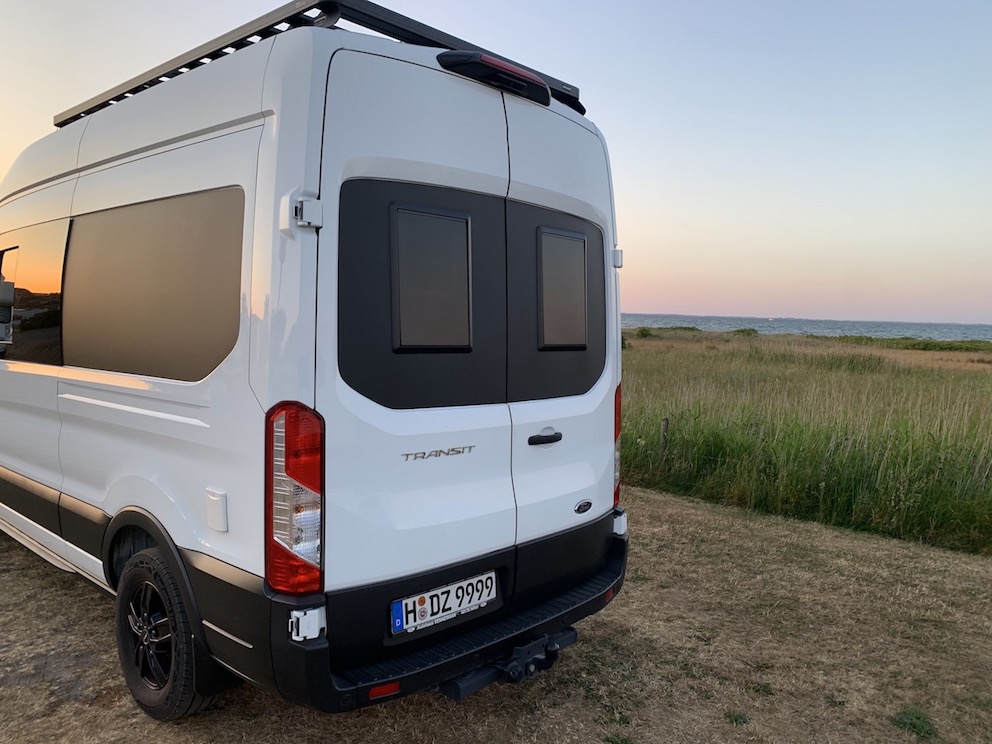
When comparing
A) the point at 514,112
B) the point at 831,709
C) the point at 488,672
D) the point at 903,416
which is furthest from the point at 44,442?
the point at 903,416

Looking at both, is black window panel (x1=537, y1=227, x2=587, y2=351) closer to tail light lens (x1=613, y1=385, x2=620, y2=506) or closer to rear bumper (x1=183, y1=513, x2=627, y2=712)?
tail light lens (x1=613, y1=385, x2=620, y2=506)

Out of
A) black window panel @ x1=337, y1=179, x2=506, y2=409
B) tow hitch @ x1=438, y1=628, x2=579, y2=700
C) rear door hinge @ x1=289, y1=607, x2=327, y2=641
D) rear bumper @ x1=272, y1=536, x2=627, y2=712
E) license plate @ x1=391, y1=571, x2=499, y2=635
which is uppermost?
black window panel @ x1=337, y1=179, x2=506, y2=409

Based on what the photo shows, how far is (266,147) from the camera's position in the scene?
2320 mm

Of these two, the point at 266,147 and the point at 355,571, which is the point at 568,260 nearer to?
the point at 266,147

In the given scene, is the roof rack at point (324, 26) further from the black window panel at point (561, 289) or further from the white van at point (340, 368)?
the black window panel at point (561, 289)

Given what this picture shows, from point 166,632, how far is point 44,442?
1.49 m

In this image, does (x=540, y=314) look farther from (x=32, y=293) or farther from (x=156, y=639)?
(x=32, y=293)

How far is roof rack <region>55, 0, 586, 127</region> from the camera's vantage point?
2570mm

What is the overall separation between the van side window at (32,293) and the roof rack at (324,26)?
2.84 feet

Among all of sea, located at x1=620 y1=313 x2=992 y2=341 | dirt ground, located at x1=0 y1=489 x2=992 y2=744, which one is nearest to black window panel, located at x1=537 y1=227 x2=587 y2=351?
dirt ground, located at x1=0 y1=489 x2=992 y2=744

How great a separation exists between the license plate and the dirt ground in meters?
0.62

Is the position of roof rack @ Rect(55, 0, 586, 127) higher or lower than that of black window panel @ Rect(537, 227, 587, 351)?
higher

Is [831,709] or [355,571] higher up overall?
[355,571]

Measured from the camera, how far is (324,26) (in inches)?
99.5
